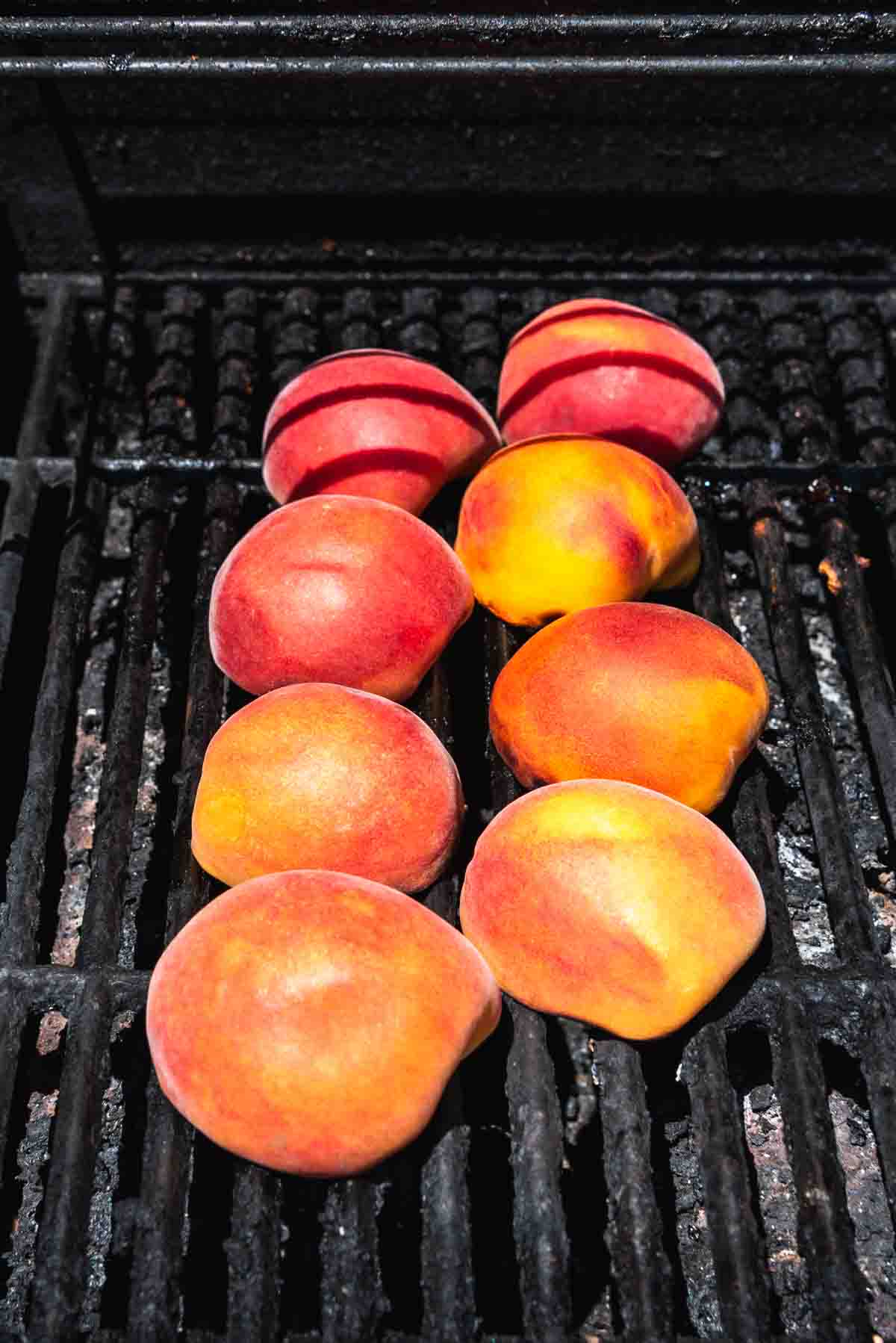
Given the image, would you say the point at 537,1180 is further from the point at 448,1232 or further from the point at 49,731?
the point at 49,731

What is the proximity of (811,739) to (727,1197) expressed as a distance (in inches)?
27.2

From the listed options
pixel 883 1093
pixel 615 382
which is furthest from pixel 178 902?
pixel 615 382

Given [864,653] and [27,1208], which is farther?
[864,653]

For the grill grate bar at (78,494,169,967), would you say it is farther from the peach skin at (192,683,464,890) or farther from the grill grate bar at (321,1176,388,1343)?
the grill grate bar at (321,1176,388,1343)

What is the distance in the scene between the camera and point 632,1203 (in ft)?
4.53

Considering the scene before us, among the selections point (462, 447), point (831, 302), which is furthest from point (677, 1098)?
point (831, 302)

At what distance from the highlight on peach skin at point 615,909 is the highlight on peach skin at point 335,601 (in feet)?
1.13

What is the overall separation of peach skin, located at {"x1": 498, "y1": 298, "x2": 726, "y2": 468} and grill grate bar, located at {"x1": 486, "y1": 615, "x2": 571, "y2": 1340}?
1.03 meters

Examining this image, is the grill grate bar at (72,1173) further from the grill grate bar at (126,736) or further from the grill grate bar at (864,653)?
the grill grate bar at (864,653)


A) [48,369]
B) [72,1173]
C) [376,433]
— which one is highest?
[48,369]

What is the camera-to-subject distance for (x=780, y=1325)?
5.18 feet

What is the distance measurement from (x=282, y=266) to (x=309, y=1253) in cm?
200

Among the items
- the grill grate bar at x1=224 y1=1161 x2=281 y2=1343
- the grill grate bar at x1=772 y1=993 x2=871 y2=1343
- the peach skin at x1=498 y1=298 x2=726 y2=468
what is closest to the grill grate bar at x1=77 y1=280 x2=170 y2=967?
the grill grate bar at x1=224 y1=1161 x2=281 y2=1343

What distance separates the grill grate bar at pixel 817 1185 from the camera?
4.28 feet
